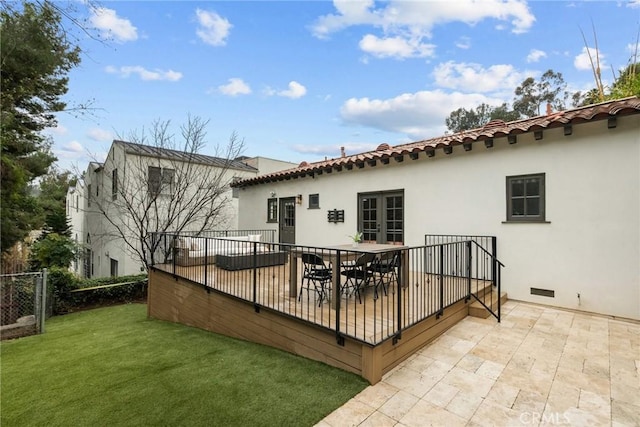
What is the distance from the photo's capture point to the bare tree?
10.1 metres

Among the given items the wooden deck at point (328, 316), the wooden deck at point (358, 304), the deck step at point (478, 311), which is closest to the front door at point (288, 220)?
the wooden deck at point (328, 316)

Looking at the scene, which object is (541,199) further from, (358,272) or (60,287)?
(60,287)

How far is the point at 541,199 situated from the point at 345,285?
3.80 meters

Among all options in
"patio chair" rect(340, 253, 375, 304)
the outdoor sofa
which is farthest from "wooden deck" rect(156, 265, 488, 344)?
the outdoor sofa

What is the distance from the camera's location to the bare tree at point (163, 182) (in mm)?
10086

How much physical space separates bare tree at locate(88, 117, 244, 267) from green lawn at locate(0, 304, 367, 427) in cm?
603

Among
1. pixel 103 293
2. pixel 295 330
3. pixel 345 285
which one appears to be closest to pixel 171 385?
pixel 295 330

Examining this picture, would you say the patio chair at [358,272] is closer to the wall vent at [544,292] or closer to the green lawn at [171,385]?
the green lawn at [171,385]

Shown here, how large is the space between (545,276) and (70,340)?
852 cm

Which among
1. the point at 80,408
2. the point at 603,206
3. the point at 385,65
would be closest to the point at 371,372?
the point at 80,408

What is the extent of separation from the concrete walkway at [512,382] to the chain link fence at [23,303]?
7.67m

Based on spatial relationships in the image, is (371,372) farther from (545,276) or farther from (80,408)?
(545,276)

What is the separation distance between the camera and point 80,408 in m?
2.57

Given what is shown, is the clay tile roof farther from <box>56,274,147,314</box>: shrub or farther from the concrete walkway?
<box>56,274,147,314</box>: shrub
